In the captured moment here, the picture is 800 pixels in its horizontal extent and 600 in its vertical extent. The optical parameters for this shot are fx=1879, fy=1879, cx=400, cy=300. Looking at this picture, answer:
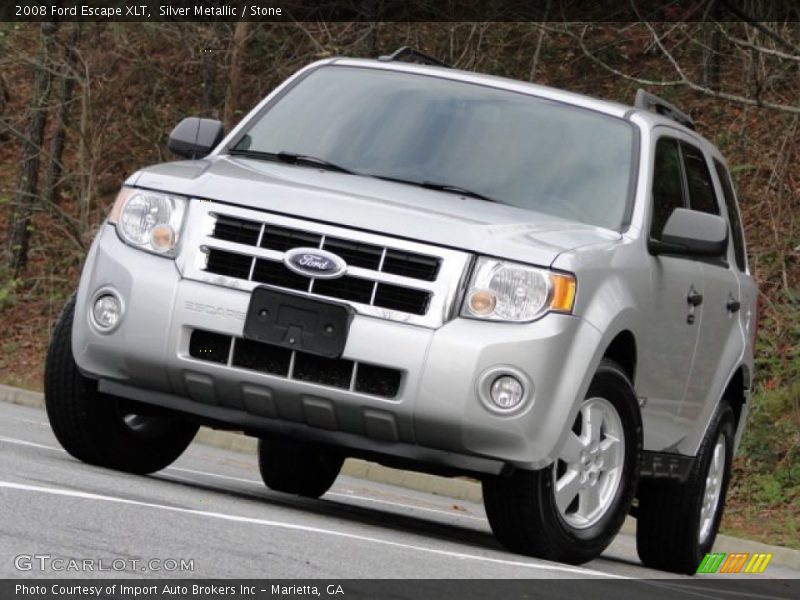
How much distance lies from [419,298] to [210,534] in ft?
5.22

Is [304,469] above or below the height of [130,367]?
below

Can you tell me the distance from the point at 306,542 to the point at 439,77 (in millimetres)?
3397

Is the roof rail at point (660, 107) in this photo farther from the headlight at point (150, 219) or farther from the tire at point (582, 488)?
the headlight at point (150, 219)

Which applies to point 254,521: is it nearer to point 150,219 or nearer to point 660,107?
point 150,219

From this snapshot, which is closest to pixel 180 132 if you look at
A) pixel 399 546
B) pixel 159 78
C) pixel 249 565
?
pixel 399 546

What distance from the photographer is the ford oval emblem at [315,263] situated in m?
7.52

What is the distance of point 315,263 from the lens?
755 cm

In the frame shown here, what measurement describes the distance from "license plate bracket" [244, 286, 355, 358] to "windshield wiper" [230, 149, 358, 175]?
3.95 ft

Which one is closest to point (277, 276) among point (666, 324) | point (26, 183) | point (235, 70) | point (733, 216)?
point (666, 324)

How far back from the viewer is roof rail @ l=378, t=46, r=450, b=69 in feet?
31.6

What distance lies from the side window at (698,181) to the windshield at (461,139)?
793mm

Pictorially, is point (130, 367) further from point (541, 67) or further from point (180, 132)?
point (541, 67)

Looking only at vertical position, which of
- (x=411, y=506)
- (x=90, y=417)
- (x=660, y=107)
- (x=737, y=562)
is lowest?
(x=411, y=506)

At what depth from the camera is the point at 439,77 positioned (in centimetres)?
927
